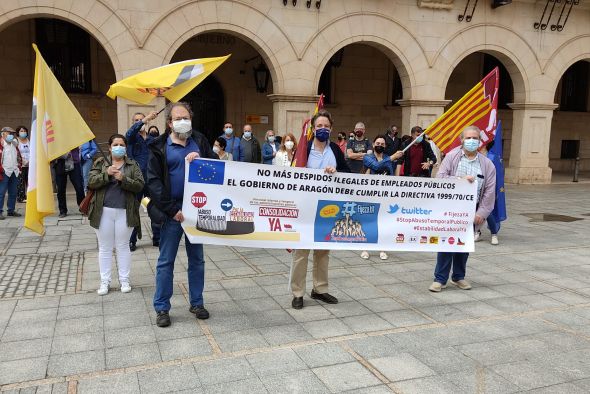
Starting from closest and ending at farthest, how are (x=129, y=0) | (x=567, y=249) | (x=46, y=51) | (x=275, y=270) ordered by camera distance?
(x=275, y=270) → (x=567, y=249) → (x=129, y=0) → (x=46, y=51)

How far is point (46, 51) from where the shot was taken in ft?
50.0

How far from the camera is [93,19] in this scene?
11734 millimetres

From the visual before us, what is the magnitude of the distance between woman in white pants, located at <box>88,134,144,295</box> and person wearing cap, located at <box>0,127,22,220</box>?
592cm

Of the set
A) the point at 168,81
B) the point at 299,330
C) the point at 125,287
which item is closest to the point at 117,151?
the point at 168,81

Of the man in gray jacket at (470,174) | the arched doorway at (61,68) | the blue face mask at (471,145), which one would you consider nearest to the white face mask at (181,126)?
the man in gray jacket at (470,174)

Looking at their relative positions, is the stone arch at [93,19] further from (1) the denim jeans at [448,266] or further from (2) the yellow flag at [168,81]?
(1) the denim jeans at [448,266]

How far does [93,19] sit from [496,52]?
38.5 ft

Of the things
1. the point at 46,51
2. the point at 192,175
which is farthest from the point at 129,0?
the point at 192,175

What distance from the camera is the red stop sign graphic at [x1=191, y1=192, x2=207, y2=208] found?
4.71 meters

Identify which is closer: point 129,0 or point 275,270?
point 275,270

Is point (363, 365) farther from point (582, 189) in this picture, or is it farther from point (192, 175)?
point (582, 189)

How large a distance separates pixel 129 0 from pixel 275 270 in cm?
862

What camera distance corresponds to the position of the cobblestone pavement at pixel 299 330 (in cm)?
365

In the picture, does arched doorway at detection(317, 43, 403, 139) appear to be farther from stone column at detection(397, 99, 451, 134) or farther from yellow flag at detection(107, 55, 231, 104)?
yellow flag at detection(107, 55, 231, 104)
